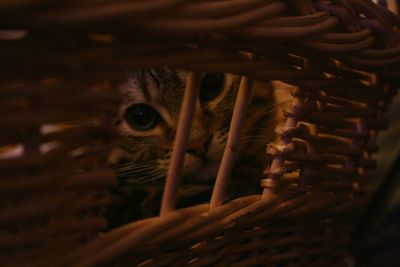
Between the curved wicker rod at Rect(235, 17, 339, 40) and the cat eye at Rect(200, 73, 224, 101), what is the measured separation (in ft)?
1.24

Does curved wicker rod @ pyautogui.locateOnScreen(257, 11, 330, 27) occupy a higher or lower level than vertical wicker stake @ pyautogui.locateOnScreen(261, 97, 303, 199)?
higher

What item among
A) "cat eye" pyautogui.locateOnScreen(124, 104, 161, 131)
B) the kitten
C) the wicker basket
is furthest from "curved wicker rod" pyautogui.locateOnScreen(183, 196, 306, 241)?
"cat eye" pyautogui.locateOnScreen(124, 104, 161, 131)

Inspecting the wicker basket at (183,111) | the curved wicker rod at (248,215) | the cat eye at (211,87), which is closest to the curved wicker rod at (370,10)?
the wicker basket at (183,111)

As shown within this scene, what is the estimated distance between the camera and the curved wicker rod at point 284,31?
378 mm

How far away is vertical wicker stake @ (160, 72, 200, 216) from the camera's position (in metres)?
0.42

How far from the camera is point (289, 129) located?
1.69ft

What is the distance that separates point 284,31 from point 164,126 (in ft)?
1.36

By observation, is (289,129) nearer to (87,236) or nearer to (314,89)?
(314,89)

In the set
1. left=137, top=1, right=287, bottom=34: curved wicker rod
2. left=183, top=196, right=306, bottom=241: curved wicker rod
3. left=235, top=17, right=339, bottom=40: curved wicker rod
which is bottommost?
left=183, top=196, right=306, bottom=241: curved wicker rod

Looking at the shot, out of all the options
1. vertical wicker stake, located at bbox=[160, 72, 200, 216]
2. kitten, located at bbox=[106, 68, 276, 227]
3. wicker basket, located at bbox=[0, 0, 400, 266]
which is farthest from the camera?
kitten, located at bbox=[106, 68, 276, 227]

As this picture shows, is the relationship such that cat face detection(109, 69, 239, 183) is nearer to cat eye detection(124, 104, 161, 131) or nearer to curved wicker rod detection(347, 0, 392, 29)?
cat eye detection(124, 104, 161, 131)

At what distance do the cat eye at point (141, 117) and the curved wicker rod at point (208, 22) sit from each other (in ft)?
1.35

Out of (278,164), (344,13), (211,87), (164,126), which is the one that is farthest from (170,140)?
(344,13)

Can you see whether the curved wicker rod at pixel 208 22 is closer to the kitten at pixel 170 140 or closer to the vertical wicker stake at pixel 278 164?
the vertical wicker stake at pixel 278 164
